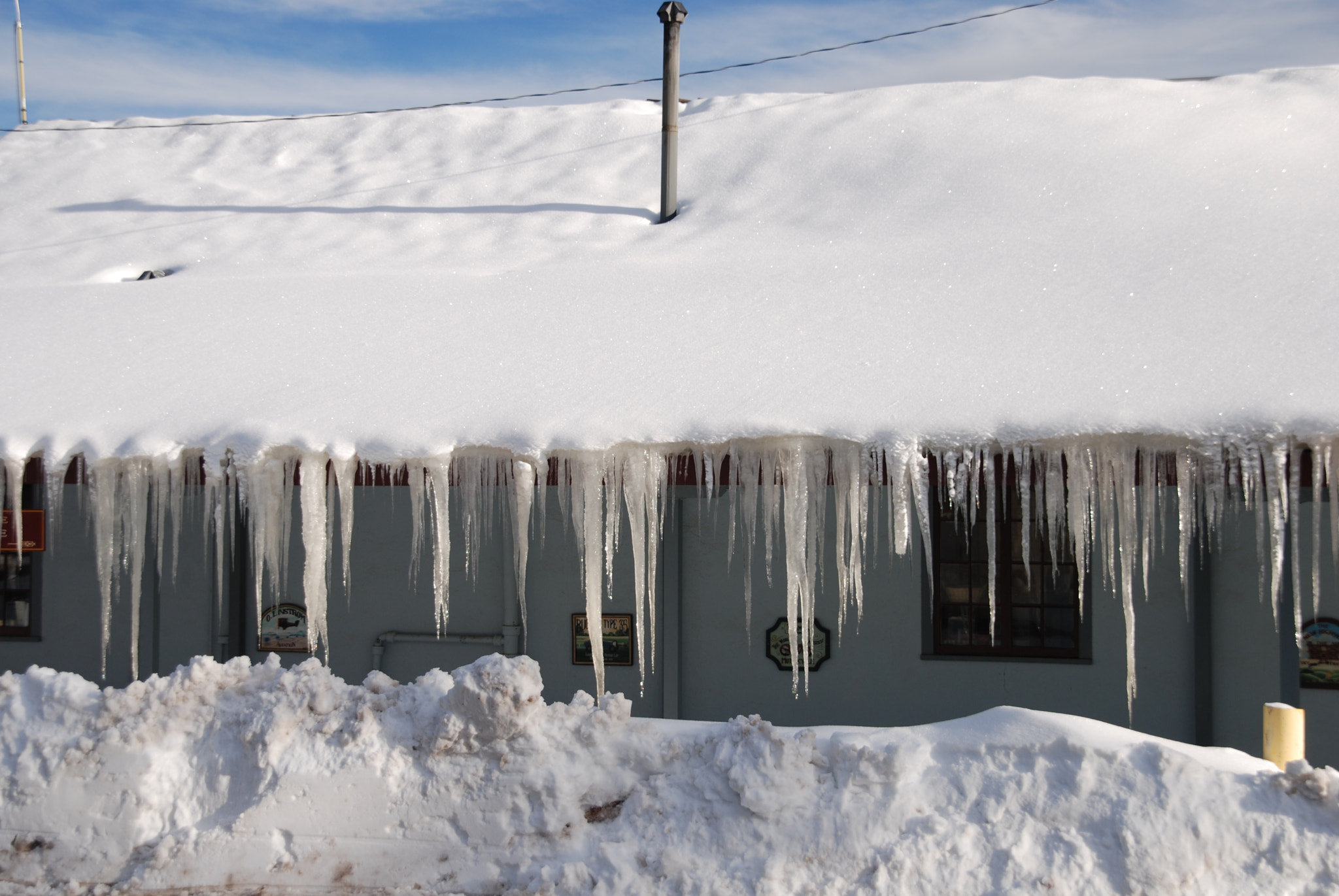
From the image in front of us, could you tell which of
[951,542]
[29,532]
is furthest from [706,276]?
[29,532]

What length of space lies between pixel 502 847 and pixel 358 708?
0.95 m

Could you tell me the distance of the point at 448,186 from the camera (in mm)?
8328

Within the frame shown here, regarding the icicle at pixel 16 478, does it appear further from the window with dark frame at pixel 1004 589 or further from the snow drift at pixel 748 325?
the window with dark frame at pixel 1004 589

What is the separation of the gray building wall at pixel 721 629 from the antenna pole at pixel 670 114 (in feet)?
8.65

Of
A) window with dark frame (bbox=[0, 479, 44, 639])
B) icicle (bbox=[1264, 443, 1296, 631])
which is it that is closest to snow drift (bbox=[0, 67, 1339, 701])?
icicle (bbox=[1264, 443, 1296, 631])

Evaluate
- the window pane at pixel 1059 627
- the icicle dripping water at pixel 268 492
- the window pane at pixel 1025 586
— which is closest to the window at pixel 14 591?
the icicle dripping water at pixel 268 492

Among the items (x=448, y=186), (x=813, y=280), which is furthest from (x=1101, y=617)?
(x=448, y=186)

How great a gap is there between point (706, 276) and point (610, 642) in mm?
2853

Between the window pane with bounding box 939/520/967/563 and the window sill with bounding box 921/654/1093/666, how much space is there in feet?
2.27

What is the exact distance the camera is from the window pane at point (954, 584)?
6.60m

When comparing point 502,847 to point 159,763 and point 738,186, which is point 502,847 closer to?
point 159,763

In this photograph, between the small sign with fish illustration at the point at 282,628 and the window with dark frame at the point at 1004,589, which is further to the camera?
the small sign with fish illustration at the point at 282,628

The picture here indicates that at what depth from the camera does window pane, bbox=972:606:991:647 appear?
21.3ft

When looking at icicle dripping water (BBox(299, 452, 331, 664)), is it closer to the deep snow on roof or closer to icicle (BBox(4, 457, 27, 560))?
the deep snow on roof
